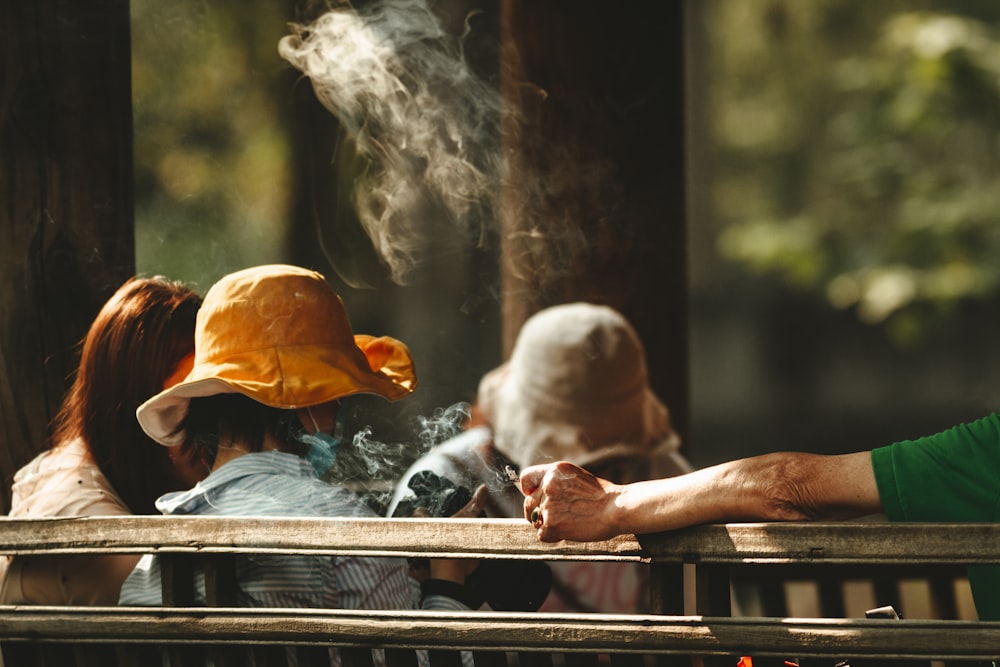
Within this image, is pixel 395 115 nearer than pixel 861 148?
Yes

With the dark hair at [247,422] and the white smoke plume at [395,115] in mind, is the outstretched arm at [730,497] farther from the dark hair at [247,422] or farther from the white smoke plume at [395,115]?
the white smoke plume at [395,115]

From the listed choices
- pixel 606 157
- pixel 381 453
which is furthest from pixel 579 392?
pixel 381 453

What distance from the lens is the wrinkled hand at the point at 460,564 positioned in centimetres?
217

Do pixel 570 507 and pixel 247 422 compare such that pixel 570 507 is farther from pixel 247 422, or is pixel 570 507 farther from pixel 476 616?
pixel 247 422

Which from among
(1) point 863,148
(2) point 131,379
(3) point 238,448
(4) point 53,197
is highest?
(1) point 863,148

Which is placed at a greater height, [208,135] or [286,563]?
[208,135]

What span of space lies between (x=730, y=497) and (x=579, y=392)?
1594mm

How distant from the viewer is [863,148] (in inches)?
259

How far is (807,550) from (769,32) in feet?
19.3

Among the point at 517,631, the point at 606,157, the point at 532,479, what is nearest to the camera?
the point at 517,631

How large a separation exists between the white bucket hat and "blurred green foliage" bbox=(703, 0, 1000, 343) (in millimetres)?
3343

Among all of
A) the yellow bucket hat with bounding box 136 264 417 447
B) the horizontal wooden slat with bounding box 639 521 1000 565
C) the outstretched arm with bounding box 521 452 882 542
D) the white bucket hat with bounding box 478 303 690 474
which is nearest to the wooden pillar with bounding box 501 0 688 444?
the white bucket hat with bounding box 478 303 690 474

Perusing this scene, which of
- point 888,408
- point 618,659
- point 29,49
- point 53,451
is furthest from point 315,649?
point 888,408

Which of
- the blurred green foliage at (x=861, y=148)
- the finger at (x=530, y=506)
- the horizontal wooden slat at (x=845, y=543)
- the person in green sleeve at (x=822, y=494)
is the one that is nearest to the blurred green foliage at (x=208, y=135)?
the finger at (x=530, y=506)
